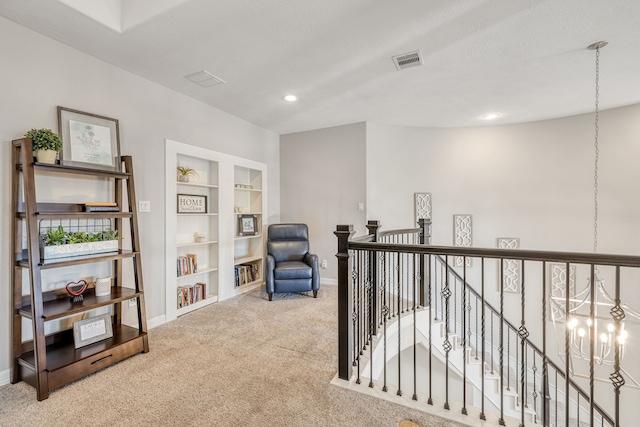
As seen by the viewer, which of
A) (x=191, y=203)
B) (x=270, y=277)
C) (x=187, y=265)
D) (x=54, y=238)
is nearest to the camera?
(x=54, y=238)

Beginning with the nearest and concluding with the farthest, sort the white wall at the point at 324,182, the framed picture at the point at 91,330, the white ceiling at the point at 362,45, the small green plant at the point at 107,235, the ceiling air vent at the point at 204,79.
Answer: the white ceiling at the point at 362,45 < the framed picture at the point at 91,330 < the small green plant at the point at 107,235 < the ceiling air vent at the point at 204,79 < the white wall at the point at 324,182

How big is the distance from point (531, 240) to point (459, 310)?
5.07 feet

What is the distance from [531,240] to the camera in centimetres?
461

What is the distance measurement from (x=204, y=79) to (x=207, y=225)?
6.12 feet

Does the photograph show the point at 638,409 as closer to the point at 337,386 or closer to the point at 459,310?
the point at 459,310

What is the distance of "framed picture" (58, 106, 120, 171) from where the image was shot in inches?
95.7

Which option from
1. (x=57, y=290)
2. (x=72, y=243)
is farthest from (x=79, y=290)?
(x=72, y=243)

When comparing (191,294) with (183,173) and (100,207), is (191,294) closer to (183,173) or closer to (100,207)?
(183,173)

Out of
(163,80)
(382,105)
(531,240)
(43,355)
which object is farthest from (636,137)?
(43,355)

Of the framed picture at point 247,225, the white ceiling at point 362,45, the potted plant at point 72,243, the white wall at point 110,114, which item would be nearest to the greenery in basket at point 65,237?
the potted plant at point 72,243

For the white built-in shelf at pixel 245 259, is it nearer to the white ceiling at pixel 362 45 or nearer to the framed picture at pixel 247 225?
the framed picture at pixel 247 225

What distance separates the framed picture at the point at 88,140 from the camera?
95.7 inches

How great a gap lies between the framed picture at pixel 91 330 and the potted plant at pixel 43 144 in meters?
1.23

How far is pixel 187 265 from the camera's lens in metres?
3.61
